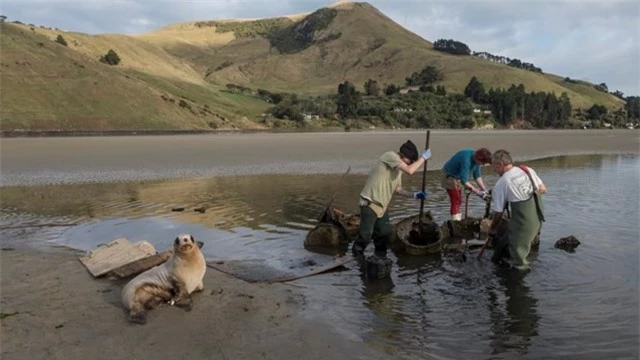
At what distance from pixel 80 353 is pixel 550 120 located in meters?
167

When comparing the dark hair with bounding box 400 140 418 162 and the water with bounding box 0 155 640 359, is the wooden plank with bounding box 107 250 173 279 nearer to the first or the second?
the water with bounding box 0 155 640 359

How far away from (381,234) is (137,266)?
193 inches

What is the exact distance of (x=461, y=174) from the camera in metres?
13.2

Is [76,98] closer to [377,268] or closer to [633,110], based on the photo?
[377,268]

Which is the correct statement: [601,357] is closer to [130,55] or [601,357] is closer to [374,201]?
[374,201]

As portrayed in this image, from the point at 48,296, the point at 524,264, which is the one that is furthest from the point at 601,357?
the point at 48,296

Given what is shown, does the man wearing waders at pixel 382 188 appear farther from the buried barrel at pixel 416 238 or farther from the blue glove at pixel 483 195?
the blue glove at pixel 483 195

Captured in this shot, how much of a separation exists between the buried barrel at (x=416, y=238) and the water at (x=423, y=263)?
1.42ft

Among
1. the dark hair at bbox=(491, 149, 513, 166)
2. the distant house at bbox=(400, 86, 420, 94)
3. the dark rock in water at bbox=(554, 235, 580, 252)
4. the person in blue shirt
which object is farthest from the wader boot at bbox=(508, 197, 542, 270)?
the distant house at bbox=(400, 86, 420, 94)

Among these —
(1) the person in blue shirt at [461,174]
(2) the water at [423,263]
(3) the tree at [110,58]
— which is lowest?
(2) the water at [423,263]

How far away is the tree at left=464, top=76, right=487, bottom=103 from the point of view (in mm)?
162625

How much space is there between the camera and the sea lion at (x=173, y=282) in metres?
7.85

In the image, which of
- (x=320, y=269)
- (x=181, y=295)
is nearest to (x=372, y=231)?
(x=320, y=269)

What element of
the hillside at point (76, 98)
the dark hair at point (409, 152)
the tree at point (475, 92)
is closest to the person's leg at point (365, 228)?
the dark hair at point (409, 152)
